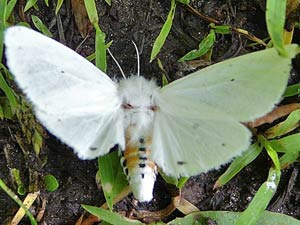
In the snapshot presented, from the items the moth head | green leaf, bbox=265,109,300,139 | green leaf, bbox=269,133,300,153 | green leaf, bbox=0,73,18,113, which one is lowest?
green leaf, bbox=269,133,300,153

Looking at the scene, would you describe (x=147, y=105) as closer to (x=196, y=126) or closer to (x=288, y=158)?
(x=196, y=126)

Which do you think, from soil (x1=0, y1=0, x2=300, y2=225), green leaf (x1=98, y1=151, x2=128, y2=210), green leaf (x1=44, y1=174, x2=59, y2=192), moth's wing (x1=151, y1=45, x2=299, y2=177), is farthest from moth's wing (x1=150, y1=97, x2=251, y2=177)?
green leaf (x1=44, y1=174, x2=59, y2=192)

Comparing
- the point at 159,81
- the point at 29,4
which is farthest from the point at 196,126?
the point at 29,4

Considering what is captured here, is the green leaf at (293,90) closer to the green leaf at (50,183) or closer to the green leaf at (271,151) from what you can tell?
the green leaf at (271,151)

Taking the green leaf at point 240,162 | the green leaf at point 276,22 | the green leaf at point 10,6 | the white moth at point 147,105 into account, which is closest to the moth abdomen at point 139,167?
the white moth at point 147,105

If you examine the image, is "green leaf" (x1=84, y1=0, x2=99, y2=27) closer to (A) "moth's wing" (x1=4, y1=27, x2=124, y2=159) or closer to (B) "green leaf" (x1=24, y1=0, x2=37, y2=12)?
(B) "green leaf" (x1=24, y1=0, x2=37, y2=12)

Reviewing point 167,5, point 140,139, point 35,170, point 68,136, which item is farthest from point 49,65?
point 167,5

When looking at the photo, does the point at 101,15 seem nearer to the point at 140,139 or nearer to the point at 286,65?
the point at 140,139

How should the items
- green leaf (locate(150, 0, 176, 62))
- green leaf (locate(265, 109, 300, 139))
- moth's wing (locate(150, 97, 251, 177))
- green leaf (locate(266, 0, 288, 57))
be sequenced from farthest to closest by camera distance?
green leaf (locate(150, 0, 176, 62)) < green leaf (locate(265, 109, 300, 139)) < moth's wing (locate(150, 97, 251, 177)) < green leaf (locate(266, 0, 288, 57))
